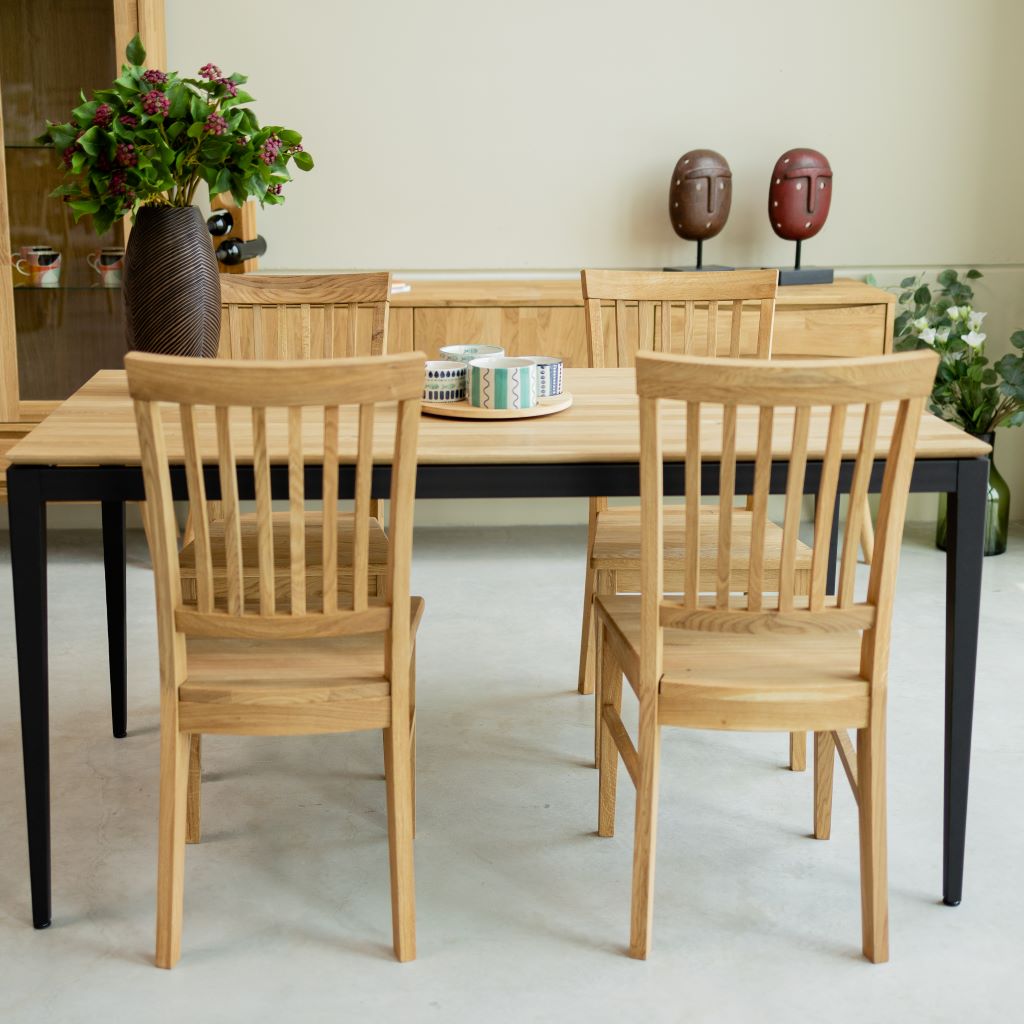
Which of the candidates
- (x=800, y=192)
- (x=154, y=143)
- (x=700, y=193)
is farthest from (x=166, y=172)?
(x=800, y=192)

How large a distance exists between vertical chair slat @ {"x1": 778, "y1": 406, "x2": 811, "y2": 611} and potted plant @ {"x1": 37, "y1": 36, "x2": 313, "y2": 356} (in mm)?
1174

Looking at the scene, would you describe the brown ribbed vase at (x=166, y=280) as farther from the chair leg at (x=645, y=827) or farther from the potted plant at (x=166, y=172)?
the chair leg at (x=645, y=827)

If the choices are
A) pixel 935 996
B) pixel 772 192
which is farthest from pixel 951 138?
pixel 935 996

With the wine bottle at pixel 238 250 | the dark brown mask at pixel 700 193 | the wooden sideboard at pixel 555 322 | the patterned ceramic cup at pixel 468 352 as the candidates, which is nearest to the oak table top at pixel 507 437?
the patterned ceramic cup at pixel 468 352

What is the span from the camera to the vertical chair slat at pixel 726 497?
1721 mm

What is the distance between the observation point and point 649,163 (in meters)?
4.01

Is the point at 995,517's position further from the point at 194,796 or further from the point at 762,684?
the point at 194,796

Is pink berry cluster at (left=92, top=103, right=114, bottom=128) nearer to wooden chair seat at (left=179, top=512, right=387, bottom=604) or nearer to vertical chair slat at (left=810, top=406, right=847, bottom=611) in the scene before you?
wooden chair seat at (left=179, top=512, right=387, bottom=604)

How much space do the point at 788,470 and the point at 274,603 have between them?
755 mm

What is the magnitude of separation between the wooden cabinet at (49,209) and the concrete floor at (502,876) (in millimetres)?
917

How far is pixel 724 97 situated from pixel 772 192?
0.37 m

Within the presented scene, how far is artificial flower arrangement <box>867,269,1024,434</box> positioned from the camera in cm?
374

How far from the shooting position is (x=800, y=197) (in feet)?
12.5

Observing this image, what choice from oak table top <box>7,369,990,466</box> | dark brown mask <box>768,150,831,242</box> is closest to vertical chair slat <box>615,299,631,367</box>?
oak table top <box>7,369,990,466</box>
